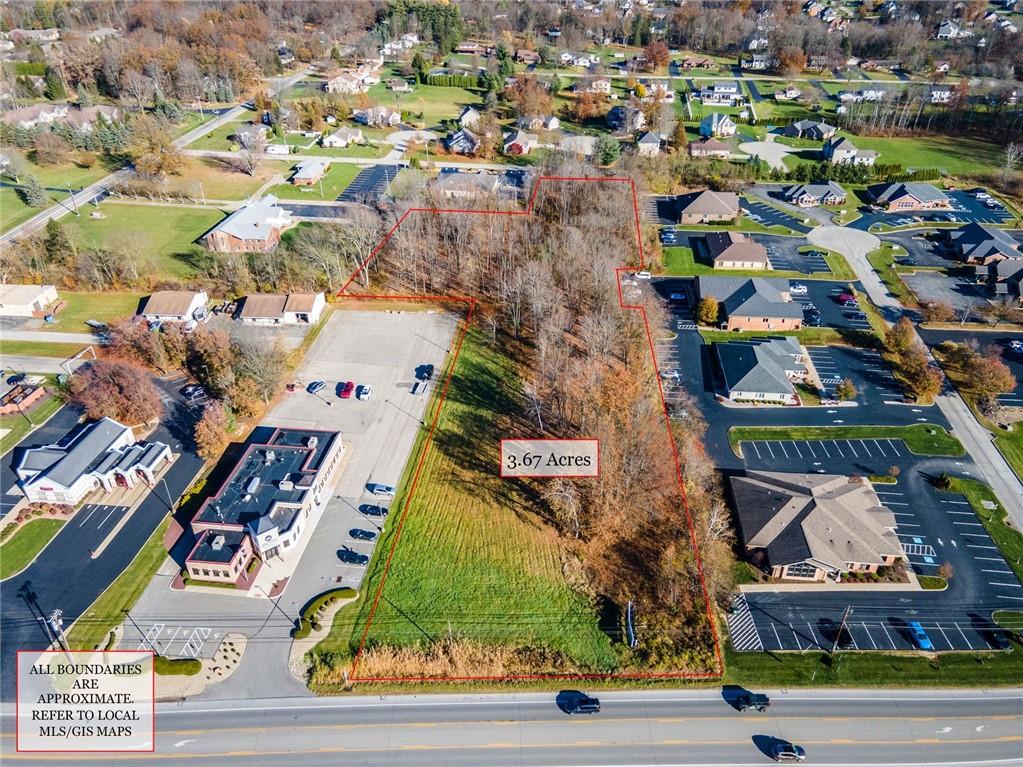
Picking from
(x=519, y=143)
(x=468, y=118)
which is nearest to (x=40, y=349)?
(x=519, y=143)

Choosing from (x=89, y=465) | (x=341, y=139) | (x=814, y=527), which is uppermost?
(x=341, y=139)

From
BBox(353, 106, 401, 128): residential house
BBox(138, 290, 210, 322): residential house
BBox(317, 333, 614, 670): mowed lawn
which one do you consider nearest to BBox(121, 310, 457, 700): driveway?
BBox(317, 333, 614, 670): mowed lawn

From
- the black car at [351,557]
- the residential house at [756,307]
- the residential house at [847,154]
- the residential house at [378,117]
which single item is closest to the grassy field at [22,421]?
the black car at [351,557]

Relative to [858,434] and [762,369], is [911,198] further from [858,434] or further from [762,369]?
[858,434]

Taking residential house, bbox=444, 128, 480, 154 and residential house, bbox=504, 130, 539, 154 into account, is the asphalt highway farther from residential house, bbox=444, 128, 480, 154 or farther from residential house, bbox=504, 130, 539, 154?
residential house, bbox=504, 130, 539, 154

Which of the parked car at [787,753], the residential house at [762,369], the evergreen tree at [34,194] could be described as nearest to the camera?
the parked car at [787,753]

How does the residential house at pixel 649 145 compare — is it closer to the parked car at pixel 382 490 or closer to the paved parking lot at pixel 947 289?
the paved parking lot at pixel 947 289
